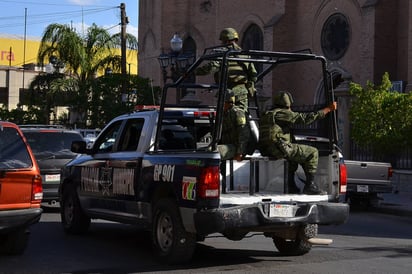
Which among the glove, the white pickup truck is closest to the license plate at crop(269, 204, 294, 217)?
the glove

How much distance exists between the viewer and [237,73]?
361 inches

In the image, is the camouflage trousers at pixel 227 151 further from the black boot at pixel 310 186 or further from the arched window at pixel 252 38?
the arched window at pixel 252 38

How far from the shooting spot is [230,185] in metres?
8.91

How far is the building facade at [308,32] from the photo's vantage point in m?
29.1

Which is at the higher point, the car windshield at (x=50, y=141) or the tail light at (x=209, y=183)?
the car windshield at (x=50, y=141)

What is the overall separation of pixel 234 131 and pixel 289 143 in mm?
750

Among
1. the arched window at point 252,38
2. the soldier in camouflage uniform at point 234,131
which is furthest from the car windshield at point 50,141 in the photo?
the arched window at point 252,38

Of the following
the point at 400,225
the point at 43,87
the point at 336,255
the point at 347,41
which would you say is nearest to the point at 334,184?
the point at 336,255

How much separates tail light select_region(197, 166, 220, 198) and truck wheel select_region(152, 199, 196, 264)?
2.10 ft

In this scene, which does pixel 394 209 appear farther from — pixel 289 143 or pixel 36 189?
pixel 36 189

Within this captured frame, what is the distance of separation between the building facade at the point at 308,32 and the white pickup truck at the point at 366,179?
7523mm

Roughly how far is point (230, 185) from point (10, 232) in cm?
289

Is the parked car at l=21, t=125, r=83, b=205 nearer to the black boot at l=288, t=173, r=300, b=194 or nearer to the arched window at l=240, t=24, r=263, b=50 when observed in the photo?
the black boot at l=288, t=173, r=300, b=194

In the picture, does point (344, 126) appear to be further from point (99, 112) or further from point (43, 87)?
point (43, 87)
